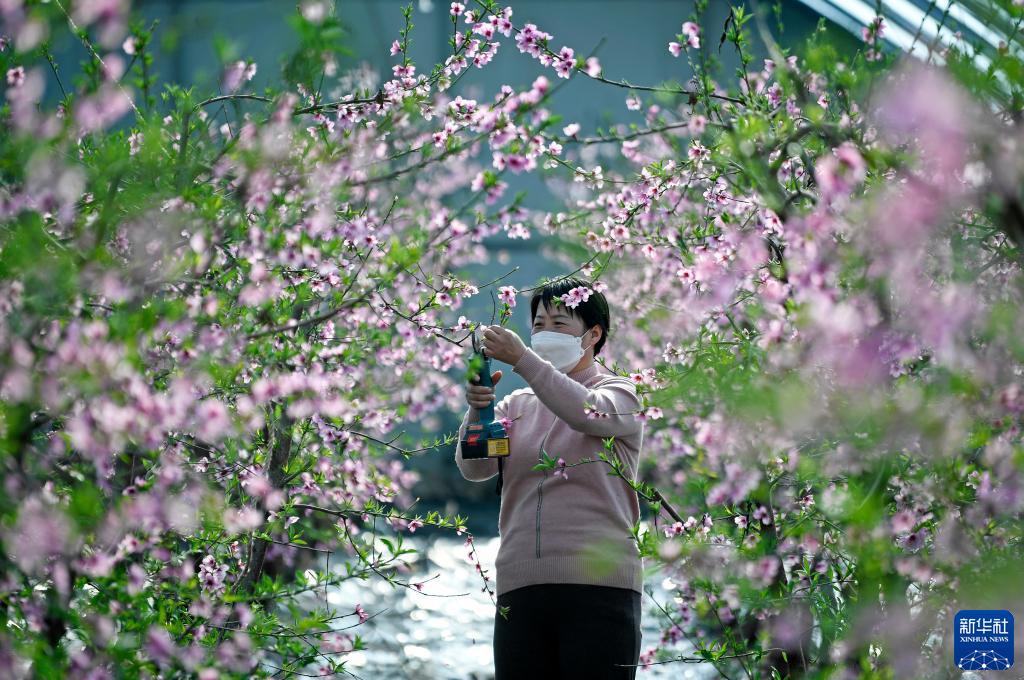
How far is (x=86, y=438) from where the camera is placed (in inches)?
67.6

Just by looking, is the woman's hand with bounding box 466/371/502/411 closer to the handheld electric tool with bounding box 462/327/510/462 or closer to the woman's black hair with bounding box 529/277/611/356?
the handheld electric tool with bounding box 462/327/510/462

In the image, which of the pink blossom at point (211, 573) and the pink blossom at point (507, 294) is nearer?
the pink blossom at point (211, 573)

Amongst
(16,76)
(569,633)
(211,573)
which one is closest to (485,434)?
(569,633)

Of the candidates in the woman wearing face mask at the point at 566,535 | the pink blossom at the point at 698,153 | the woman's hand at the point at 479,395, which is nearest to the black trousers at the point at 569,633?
the woman wearing face mask at the point at 566,535

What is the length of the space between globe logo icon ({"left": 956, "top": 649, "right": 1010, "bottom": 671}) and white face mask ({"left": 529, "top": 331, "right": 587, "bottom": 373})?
138 centimetres

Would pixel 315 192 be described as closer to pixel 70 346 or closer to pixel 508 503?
pixel 70 346

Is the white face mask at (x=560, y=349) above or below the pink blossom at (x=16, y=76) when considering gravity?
below

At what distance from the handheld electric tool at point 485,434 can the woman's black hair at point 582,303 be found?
11.7 inches

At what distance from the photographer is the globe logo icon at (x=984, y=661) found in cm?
246

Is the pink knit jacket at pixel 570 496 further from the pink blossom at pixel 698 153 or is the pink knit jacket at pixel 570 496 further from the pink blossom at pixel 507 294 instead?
the pink blossom at pixel 698 153

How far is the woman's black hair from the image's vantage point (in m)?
3.12

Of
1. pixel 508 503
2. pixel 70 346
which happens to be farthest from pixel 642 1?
pixel 70 346

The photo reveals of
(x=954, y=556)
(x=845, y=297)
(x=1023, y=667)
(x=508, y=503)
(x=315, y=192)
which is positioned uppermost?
(x=315, y=192)

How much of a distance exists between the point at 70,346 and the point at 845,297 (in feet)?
4.93
